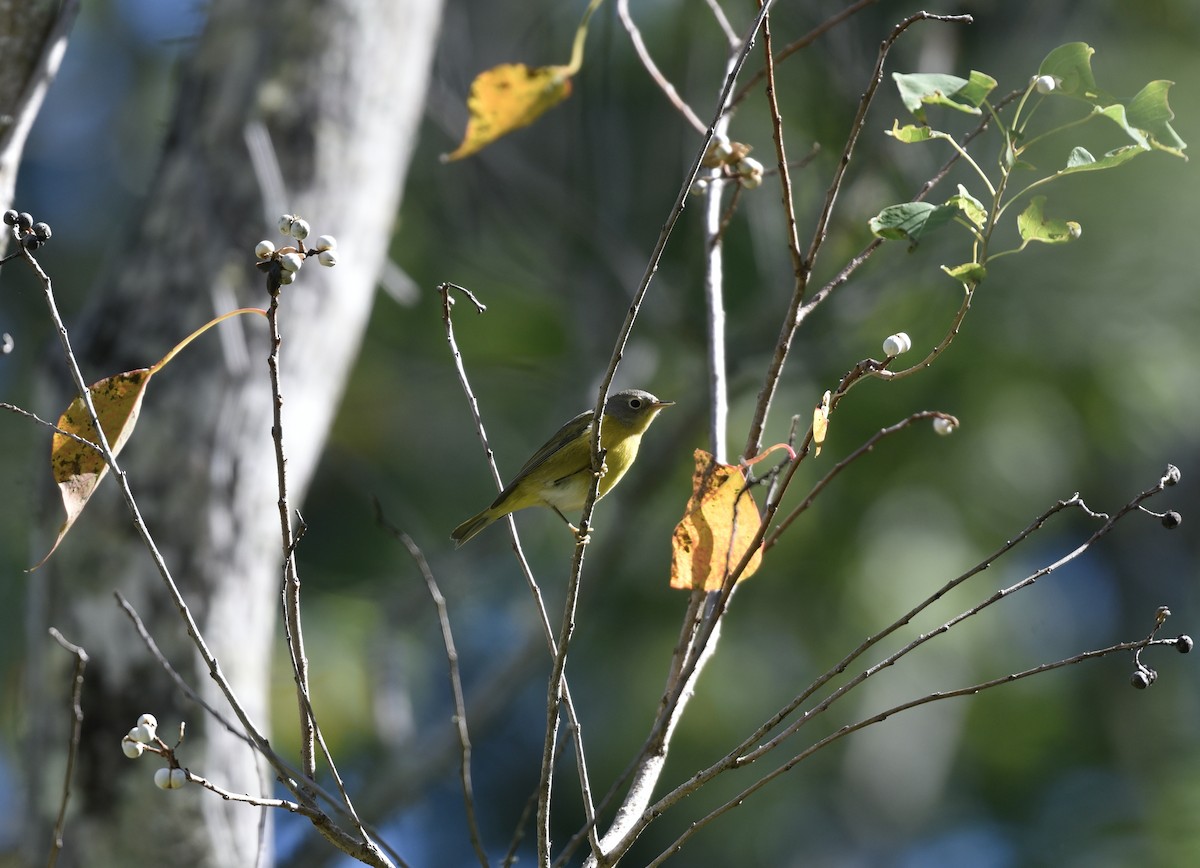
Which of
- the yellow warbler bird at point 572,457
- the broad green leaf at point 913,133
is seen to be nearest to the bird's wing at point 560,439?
the yellow warbler bird at point 572,457

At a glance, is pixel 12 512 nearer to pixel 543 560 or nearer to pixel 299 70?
pixel 543 560

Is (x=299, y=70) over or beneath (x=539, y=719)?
over

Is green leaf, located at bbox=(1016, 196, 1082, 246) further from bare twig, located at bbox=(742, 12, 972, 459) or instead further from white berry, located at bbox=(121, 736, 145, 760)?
white berry, located at bbox=(121, 736, 145, 760)

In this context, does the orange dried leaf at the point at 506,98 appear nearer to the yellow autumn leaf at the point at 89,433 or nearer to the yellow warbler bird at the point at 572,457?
the yellow autumn leaf at the point at 89,433

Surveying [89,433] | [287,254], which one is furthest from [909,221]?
[89,433]

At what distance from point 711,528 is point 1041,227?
2.03ft

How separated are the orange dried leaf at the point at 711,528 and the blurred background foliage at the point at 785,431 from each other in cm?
405

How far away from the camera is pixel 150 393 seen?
3330 mm

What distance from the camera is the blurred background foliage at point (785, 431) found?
260 inches

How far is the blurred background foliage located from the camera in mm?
6598

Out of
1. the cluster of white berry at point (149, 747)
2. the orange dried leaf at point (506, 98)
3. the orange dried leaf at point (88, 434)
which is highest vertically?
the orange dried leaf at point (506, 98)

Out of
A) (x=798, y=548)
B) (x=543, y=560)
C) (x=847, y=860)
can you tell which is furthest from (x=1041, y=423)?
(x=543, y=560)

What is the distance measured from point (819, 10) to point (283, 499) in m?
5.22

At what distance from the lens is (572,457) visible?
390cm
